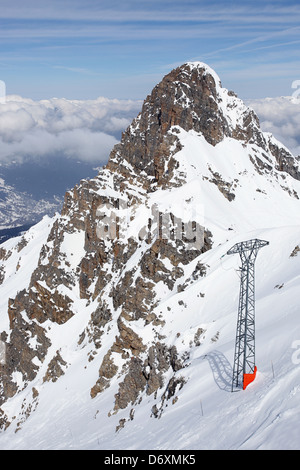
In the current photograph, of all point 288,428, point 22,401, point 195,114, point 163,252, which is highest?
point 195,114

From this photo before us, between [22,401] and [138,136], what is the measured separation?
71958 millimetres

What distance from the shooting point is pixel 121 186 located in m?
110

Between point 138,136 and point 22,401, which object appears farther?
point 138,136

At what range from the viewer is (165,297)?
72875 mm

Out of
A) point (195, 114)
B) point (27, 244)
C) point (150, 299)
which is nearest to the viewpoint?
point (150, 299)

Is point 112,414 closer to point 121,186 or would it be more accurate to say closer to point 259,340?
point 259,340

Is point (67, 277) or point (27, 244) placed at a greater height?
point (27, 244)

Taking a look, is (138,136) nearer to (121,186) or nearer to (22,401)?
(121,186)

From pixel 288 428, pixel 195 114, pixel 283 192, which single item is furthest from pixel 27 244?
pixel 288 428

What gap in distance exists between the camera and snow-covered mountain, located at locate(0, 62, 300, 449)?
113 feet

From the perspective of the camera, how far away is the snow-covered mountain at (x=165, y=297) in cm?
3441

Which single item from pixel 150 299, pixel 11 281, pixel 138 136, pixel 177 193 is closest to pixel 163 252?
pixel 150 299

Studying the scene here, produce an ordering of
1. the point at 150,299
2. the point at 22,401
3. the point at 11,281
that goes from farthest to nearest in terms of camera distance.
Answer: the point at 11,281 < the point at 22,401 < the point at 150,299

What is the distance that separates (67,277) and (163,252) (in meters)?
36.9
